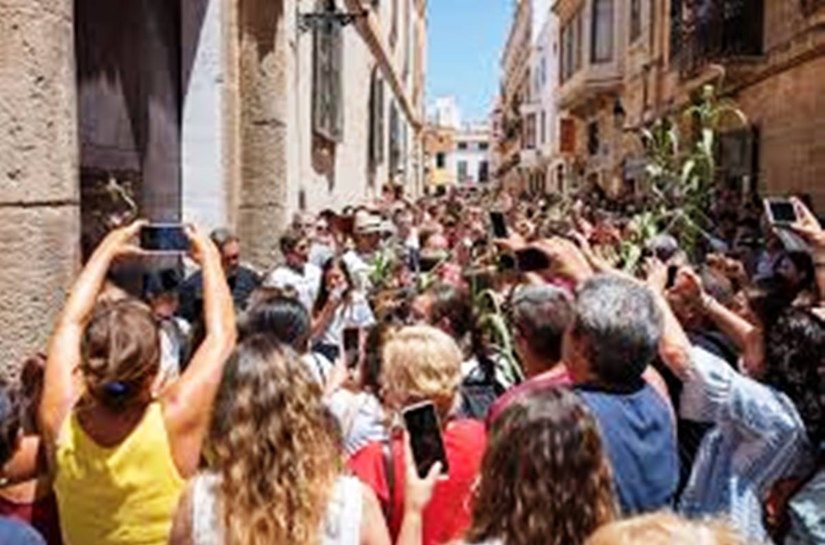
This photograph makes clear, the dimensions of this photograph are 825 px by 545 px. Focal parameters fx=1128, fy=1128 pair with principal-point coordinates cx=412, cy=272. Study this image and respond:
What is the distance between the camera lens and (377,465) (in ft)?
9.50

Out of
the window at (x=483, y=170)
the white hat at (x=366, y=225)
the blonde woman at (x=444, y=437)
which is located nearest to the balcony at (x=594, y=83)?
the white hat at (x=366, y=225)

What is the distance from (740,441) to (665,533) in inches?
64.2

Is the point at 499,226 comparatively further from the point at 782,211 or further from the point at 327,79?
the point at 327,79

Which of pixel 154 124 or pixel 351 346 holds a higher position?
pixel 154 124

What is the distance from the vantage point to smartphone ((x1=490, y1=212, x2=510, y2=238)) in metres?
5.43

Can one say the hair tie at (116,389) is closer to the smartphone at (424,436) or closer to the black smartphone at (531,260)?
the smartphone at (424,436)

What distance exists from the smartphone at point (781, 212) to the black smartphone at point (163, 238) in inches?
93.9

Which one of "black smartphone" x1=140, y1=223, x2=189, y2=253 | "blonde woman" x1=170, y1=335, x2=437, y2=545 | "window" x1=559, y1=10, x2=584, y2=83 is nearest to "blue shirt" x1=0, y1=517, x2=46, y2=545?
"blonde woman" x1=170, y1=335, x2=437, y2=545

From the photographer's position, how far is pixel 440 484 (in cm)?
292

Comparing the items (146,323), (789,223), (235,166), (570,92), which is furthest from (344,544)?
(570,92)

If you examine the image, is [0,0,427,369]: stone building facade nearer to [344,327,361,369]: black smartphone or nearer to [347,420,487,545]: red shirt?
[344,327,361,369]: black smartphone

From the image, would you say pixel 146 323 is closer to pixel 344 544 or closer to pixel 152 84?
pixel 344 544

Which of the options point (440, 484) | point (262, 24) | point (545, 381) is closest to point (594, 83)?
point (262, 24)

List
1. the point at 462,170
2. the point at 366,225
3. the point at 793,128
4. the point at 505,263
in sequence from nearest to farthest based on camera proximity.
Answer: the point at 505,263 → the point at 366,225 → the point at 793,128 → the point at 462,170
